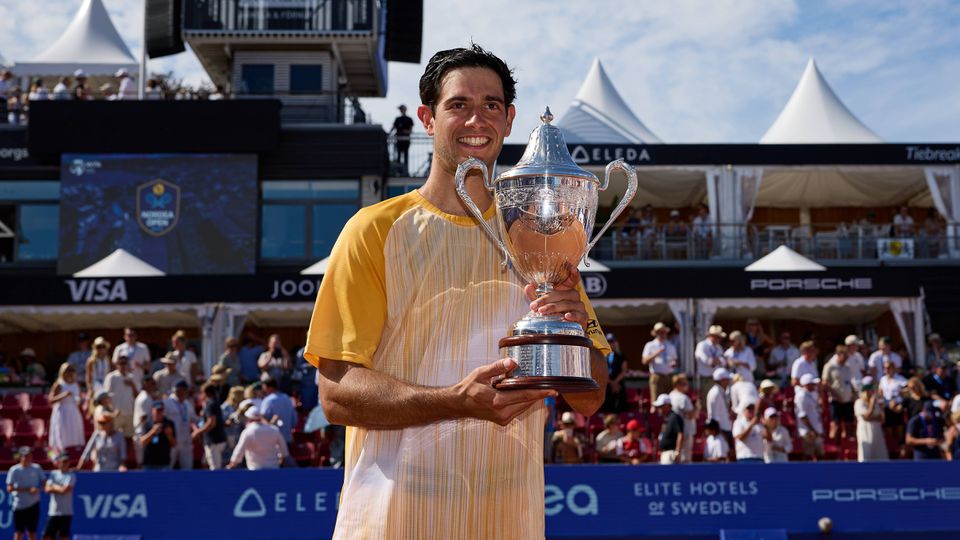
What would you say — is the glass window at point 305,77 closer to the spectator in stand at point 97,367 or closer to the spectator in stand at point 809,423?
the spectator in stand at point 97,367

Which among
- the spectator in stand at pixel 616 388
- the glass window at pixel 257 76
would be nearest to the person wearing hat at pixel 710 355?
the spectator in stand at pixel 616 388

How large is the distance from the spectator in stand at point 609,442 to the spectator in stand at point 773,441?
1.82m

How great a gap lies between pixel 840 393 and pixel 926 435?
86.2 inches

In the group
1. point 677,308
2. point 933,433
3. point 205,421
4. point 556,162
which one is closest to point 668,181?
point 677,308

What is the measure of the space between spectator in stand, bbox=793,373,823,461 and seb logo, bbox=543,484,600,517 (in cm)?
437

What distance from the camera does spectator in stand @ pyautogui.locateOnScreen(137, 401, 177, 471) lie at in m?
13.8

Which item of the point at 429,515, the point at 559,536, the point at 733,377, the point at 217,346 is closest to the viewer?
the point at 429,515

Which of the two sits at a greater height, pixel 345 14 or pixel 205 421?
pixel 345 14

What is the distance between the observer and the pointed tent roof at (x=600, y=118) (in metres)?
29.2

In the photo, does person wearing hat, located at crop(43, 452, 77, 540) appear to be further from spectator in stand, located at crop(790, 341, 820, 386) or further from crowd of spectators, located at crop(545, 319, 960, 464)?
spectator in stand, located at crop(790, 341, 820, 386)

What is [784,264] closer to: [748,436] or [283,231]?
[748,436]

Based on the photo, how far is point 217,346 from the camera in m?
20.5

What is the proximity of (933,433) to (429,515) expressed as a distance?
41.7ft

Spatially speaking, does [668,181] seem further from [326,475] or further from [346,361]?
[346,361]
